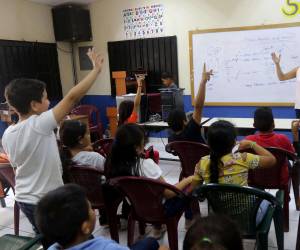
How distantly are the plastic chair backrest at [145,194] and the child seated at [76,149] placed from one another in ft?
1.42

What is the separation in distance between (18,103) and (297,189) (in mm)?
2244

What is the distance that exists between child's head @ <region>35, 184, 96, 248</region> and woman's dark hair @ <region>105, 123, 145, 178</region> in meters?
0.80

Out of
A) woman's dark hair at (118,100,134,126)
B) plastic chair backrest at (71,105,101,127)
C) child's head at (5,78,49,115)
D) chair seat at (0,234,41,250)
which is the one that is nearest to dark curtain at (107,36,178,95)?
plastic chair backrest at (71,105,101,127)

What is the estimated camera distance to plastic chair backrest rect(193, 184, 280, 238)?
1477 millimetres

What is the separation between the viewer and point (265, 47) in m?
4.52

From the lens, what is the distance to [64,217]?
1.02m

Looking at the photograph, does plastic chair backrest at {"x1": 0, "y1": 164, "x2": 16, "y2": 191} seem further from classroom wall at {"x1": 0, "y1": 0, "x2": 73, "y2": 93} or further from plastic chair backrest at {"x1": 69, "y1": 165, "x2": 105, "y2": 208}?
classroom wall at {"x1": 0, "y1": 0, "x2": 73, "y2": 93}

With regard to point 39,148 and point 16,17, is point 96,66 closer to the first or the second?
point 39,148

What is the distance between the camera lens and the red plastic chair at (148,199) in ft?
5.61

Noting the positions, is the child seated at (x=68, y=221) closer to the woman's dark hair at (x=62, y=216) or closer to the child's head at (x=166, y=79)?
the woman's dark hair at (x=62, y=216)

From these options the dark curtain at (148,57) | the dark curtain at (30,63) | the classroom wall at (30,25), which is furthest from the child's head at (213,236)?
the classroom wall at (30,25)

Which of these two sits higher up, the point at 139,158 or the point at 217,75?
the point at 217,75

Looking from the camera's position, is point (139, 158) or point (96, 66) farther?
point (139, 158)

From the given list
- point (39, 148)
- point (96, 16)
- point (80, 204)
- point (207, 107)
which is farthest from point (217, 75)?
point (80, 204)
